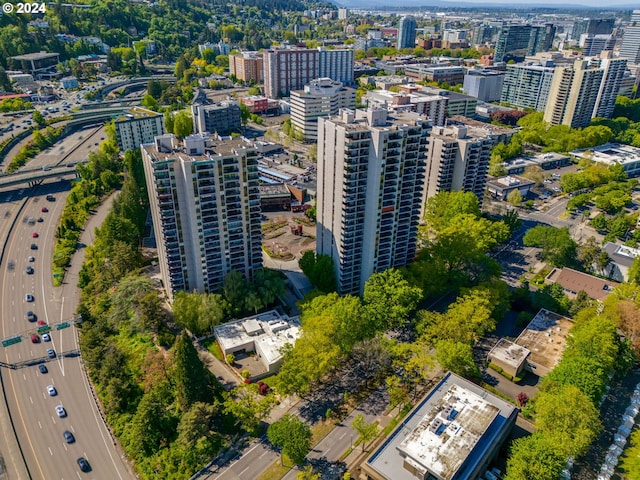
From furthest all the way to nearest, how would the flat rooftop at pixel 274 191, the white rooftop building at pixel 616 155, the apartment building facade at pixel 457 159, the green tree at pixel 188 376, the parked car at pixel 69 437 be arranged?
the white rooftop building at pixel 616 155 → the flat rooftop at pixel 274 191 → the apartment building facade at pixel 457 159 → the parked car at pixel 69 437 → the green tree at pixel 188 376

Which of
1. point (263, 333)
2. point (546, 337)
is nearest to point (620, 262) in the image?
point (546, 337)

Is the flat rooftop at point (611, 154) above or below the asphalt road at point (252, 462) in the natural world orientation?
above

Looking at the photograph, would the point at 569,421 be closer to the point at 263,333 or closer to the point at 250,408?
the point at 250,408


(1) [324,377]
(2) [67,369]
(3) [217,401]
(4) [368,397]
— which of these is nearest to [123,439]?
(3) [217,401]

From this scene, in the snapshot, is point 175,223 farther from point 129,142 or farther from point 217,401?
point 129,142

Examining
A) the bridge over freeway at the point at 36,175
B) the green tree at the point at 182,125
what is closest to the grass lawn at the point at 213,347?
the bridge over freeway at the point at 36,175

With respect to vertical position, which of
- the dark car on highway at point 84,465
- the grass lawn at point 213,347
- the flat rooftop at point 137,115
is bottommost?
the dark car on highway at point 84,465

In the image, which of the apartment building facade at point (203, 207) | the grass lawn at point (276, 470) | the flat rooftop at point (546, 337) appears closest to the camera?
the grass lawn at point (276, 470)

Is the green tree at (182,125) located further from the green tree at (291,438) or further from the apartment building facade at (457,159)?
the green tree at (291,438)
